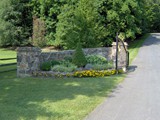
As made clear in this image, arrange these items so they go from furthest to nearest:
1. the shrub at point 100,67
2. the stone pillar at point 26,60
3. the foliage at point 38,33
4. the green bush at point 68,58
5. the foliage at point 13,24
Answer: the foliage at point 13,24 → the foliage at point 38,33 → the green bush at point 68,58 → the shrub at point 100,67 → the stone pillar at point 26,60

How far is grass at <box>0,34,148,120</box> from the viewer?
588 cm

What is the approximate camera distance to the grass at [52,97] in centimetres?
588

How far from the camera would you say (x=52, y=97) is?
7.36m

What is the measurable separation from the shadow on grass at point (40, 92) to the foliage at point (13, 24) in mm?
21538

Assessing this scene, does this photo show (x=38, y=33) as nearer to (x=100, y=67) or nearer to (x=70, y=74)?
(x=100, y=67)

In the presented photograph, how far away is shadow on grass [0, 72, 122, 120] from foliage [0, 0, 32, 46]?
21.5 metres

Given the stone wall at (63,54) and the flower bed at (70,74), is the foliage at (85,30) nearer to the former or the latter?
the stone wall at (63,54)

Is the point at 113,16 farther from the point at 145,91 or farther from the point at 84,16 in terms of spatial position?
the point at 145,91

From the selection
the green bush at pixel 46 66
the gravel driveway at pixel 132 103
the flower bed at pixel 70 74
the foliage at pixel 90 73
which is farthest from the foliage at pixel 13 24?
the gravel driveway at pixel 132 103

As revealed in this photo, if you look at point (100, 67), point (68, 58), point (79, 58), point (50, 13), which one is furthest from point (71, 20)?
point (100, 67)

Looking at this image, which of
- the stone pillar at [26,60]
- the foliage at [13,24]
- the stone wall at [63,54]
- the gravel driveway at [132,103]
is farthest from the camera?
the foliage at [13,24]

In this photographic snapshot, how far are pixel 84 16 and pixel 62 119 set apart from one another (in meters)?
15.2

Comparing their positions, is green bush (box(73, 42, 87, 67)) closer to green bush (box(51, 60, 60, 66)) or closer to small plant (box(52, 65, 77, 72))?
small plant (box(52, 65, 77, 72))

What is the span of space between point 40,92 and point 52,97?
0.75 meters
